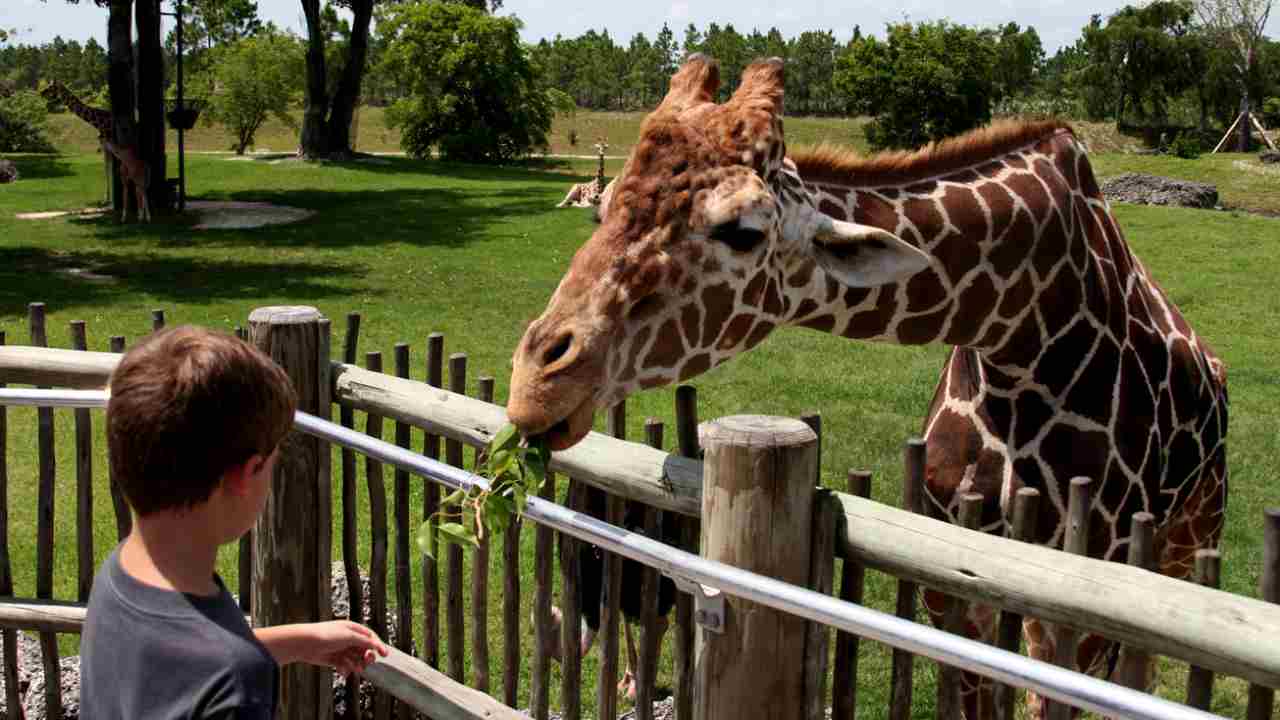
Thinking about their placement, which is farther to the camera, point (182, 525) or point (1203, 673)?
point (1203, 673)

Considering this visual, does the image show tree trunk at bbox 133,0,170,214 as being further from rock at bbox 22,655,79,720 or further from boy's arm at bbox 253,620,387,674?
boy's arm at bbox 253,620,387,674

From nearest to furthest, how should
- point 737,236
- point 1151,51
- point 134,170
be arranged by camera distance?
point 737,236
point 134,170
point 1151,51

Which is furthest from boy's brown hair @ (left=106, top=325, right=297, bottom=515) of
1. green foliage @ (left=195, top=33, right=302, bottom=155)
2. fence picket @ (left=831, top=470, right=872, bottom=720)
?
green foliage @ (left=195, top=33, right=302, bottom=155)

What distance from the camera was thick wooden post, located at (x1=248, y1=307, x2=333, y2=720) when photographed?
4.22 m

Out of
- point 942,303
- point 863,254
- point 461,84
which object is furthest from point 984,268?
point 461,84

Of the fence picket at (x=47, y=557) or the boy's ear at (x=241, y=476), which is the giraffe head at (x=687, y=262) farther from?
the fence picket at (x=47, y=557)

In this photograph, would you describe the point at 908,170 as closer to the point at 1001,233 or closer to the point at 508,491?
the point at 1001,233

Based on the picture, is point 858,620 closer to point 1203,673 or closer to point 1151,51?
point 1203,673

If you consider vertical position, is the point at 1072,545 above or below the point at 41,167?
below

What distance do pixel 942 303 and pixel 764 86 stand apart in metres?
0.87

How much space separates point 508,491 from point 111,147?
2186cm

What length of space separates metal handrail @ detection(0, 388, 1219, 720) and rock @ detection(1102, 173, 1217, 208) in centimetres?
2387

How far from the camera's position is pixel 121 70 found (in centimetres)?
2256

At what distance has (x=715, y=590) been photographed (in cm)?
280
